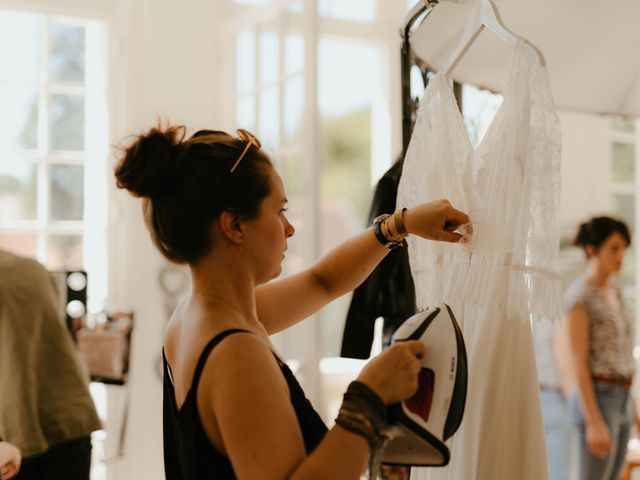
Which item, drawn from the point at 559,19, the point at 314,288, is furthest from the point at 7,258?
the point at 559,19

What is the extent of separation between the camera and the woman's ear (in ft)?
3.67

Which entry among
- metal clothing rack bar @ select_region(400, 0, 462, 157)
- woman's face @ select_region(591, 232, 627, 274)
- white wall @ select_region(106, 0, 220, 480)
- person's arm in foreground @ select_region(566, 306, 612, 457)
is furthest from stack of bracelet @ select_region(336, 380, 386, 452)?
white wall @ select_region(106, 0, 220, 480)

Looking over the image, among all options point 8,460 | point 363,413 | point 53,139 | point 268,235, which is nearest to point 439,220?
point 268,235

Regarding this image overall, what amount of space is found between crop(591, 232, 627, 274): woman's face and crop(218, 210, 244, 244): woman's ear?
2.16 meters

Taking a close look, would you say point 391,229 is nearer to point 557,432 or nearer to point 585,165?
point 557,432

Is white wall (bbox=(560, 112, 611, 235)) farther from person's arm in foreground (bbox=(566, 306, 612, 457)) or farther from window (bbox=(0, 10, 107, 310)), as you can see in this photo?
window (bbox=(0, 10, 107, 310))

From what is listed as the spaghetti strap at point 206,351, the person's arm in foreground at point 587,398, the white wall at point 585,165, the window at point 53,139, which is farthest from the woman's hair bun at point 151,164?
the white wall at point 585,165

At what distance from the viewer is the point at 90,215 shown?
3.57m

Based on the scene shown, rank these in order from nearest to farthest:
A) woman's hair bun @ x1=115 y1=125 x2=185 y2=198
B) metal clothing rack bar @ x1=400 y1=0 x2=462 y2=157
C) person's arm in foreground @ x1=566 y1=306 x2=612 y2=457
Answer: woman's hair bun @ x1=115 y1=125 x2=185 y2=198, metal clothing rack bar @ x1=400 y1=0 x2=462 y2=157, person's arm in foreground @ x1=566 y1=306 x2=612 y2=457

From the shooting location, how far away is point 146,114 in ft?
11.4

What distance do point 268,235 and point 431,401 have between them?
1.13ft

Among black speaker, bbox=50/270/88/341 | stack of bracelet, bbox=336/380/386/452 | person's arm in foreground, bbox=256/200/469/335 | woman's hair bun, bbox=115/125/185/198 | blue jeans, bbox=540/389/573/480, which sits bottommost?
blue jeans, bbox=540/389/573/480

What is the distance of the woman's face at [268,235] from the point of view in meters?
1.14

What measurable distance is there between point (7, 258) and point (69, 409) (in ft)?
1.39
